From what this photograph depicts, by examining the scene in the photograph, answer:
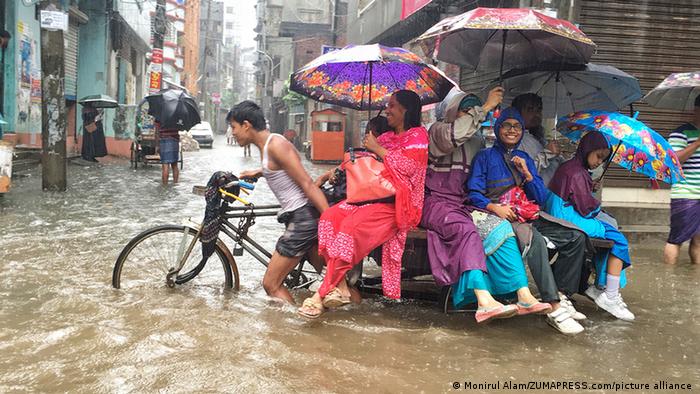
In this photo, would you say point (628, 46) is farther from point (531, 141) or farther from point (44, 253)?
point (44, 253)

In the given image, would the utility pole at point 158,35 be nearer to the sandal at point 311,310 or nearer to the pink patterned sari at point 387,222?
the pink patterned sari at point 387,222

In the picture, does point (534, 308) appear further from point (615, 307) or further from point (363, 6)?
point (363, 6)

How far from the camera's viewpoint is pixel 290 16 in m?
47.0

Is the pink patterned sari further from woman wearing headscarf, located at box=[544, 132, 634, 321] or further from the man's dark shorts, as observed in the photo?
woman wearing headscarf, located at box=[544, 132, 634, 321]

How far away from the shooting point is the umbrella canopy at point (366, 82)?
520 cm

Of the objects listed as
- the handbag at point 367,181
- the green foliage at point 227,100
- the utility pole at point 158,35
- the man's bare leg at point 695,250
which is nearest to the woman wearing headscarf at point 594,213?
the handbag at point 367,181

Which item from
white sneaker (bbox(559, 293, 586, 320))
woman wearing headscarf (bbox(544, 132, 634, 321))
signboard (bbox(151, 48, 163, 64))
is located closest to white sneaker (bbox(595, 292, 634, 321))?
woman wearing headscarf (bbox(544, 132, 634, 321))

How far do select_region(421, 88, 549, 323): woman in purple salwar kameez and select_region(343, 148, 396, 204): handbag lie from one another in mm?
394

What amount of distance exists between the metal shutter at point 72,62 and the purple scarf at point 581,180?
1760 centimetres

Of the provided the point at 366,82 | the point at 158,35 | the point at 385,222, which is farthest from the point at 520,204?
the point at 158,35

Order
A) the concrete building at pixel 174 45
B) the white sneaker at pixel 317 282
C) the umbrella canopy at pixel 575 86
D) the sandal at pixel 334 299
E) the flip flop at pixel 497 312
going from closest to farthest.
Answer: the flip flop at pixel 497 312 < the sandal at pixel 334 299 < the white sneaker at pixel 317 282 < the umbrella canopy at pixel 575 86 < the concrete building at pixel 174 45

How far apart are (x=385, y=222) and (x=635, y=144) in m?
2.03

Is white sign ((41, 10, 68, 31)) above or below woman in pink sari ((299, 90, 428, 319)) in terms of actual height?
above

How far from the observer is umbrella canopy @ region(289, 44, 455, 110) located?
520 centimetres
